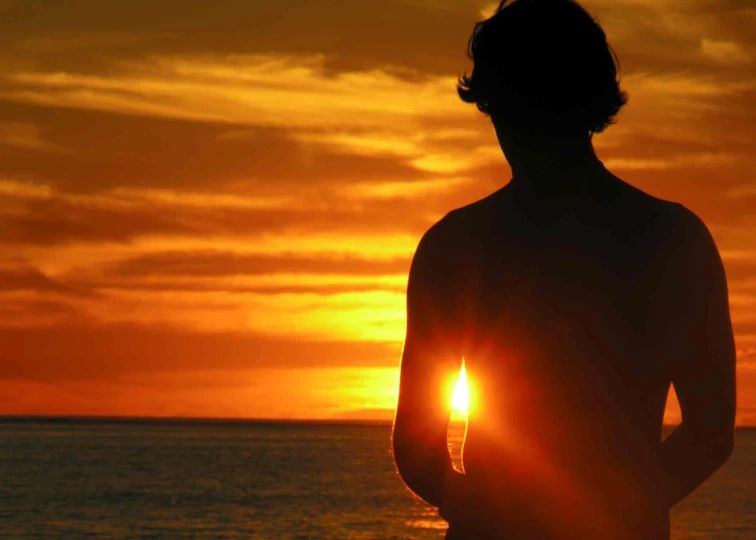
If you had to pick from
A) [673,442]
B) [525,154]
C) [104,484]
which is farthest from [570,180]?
[104,484]

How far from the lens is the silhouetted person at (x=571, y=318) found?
2.25 meters

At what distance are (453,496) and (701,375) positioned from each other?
0.55 meters

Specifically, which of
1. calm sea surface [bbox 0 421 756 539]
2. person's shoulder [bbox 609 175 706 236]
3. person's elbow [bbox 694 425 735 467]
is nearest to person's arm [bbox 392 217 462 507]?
person's shoulder [bbox 609 175 706 236]

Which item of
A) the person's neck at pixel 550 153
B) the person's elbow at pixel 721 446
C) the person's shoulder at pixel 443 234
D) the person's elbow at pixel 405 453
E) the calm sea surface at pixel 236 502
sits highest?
the person's neck at pixel 550 153

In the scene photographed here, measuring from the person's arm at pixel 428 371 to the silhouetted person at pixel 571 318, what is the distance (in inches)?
0.4

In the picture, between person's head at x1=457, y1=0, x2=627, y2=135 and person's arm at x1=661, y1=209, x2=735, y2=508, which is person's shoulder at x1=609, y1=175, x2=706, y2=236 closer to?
person's arm at x1=661, y1=209, x2=735, y2=508

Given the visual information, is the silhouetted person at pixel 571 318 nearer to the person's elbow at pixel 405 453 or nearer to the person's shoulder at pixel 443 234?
the person's shoulder at pixel 443 234

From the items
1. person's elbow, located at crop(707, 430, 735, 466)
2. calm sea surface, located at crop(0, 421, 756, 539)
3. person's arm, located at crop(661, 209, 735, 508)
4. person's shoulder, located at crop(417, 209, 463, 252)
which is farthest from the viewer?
calm sea surface, located at crop(0, 421, 756, 539)

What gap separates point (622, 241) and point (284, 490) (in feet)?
290

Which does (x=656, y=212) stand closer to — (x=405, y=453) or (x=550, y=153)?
(x=550, y=153)

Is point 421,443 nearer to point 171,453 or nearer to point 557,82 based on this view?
point 557,82

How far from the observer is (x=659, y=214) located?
2270mm

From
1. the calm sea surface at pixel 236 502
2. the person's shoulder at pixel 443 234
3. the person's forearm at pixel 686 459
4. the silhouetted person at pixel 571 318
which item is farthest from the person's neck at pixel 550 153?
the calm sea surface at pixel 236 502

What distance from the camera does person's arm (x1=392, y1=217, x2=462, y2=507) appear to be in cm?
241
